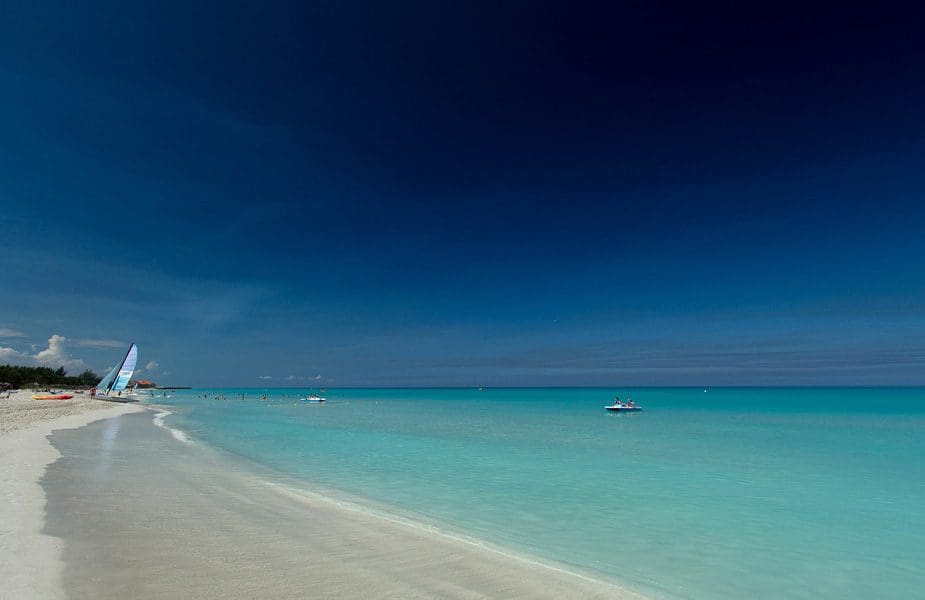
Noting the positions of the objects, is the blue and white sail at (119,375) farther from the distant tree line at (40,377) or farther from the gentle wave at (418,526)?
the gentle wave at (418,526)

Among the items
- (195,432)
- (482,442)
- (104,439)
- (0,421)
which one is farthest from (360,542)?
(0,421)

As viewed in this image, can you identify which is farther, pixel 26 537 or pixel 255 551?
pixel 255 551

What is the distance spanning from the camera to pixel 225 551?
6.75 m

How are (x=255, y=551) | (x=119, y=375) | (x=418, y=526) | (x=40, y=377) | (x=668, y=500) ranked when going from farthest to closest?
1. (x=40, y=377)
2. (x=119, y=375)
3. (x=668, y=500)
4. (x=418, y=526)
5. (x=255, y=551)

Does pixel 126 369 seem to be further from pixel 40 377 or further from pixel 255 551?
pixel 255 551

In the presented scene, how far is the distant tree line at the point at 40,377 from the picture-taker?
84.8 metres

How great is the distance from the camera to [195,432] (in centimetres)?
2692

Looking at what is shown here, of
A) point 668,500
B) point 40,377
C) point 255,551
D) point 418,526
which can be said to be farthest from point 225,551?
point 40,377

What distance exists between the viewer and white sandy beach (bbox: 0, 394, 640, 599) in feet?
18.0

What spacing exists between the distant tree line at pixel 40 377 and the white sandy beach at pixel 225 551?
9087cm

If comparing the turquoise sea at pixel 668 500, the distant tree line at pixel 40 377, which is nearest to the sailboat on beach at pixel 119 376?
the distant tree line at pixel 40 377

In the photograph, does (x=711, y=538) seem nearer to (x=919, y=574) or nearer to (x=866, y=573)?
(x=866, y=573)

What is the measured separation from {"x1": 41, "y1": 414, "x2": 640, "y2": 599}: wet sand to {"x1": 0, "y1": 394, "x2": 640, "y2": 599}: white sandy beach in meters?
0.02

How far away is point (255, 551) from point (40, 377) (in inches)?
5137
